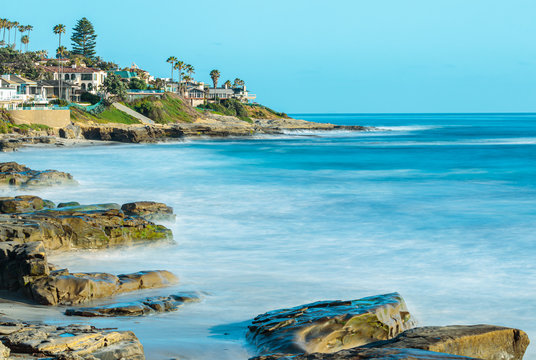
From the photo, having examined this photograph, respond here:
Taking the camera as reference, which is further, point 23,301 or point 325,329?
point 23,301

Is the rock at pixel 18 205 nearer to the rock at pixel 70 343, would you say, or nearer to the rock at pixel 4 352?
the rock at pixel 70 343

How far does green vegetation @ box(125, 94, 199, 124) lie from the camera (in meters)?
96.8

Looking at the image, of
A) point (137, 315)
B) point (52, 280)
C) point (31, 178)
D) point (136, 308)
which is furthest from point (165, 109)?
point (137, 315)

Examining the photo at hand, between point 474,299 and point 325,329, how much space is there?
496cm

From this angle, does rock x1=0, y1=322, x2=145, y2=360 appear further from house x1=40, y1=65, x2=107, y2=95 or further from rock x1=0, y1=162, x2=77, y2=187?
house x1=40, y1=65, x2=107, y2=95

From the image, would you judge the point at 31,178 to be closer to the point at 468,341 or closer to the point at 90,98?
the point at 468,341

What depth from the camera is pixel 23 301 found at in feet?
38.1

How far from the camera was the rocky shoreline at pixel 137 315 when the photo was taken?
7379mm

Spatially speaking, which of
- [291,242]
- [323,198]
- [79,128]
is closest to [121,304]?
[291,242]

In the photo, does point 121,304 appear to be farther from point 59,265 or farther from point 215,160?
point 215,160

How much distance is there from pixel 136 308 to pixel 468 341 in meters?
5.82

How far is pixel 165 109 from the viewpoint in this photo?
102 m

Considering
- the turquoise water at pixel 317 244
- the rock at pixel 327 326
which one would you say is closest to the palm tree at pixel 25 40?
the turquoise water at pixel 317 244

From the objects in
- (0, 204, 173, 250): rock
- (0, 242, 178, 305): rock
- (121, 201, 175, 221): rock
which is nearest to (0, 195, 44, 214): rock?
(0, 204, 173, 250): rock
